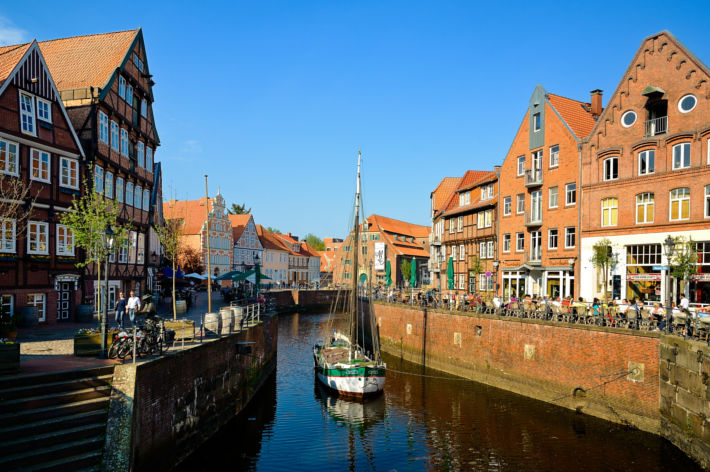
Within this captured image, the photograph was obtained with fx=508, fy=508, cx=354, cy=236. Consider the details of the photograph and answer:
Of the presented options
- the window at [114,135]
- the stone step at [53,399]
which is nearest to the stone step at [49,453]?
the stone step at [53,399]

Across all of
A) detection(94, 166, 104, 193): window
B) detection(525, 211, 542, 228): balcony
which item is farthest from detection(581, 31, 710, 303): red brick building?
detection(94, 166, 104, 193): window

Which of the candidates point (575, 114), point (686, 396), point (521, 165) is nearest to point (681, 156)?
point (575, 114)

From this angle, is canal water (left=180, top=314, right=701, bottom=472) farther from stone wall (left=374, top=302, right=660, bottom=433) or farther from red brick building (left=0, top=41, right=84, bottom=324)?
red brick building (left=0, top=41, right=84, bottom=324)

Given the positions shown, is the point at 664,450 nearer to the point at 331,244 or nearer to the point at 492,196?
the point at 492,196

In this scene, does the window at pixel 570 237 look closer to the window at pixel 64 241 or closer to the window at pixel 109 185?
the window at pixel 109 185

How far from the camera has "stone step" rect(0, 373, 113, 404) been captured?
11.8 metres

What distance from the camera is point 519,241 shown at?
123 ft

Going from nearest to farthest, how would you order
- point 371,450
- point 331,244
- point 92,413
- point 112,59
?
point 92,413 < point 371,450 < point 112,59 < point 331,244

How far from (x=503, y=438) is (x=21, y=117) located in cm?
2471

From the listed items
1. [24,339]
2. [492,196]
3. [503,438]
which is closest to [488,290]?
[492,196]

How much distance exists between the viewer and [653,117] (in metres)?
28.0

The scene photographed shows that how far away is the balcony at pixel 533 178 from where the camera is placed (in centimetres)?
3475

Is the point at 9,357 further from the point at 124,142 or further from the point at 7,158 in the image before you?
the point at 124,142

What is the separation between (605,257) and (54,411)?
26.8m
